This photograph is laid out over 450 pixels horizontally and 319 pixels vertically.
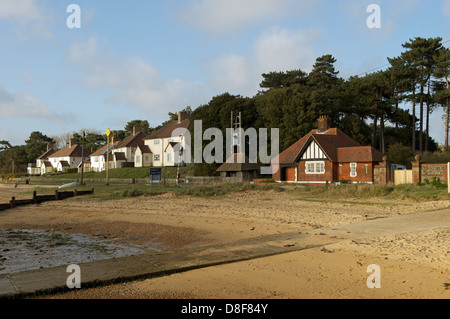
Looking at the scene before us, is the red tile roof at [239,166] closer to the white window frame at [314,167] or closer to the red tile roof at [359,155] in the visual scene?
the white window frame at [314,167]

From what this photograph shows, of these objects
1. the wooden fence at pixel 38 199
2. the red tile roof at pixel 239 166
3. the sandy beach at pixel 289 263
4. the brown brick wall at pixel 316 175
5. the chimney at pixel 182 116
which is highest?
the chimney at pixel 182 116

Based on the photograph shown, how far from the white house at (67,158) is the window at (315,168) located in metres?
66.3

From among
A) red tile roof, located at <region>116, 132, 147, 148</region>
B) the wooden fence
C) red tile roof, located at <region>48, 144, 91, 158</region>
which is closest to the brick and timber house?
the wooden fence

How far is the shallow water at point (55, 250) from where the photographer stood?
9.46 metres

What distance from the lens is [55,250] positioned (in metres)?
11.2

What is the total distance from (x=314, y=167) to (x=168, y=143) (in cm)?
3340

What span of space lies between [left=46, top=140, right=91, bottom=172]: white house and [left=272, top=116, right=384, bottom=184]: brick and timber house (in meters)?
63.5

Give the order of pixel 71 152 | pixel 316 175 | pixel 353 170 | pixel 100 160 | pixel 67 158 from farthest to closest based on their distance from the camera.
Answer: pixel 71 152, pixel 67 158, pixel 100 160, pixel 316 175, pixel 353 170

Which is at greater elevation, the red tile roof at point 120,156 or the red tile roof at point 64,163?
the red tile roof at point 120,156

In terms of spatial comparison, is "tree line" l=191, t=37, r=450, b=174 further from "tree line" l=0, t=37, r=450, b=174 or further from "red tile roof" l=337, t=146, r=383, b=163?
"red tile roof" l=337, t=146, r=383, b=163

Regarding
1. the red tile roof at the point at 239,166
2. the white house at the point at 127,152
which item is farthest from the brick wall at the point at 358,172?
the white house at the point at 127,152

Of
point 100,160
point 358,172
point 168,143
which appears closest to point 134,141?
point 100,160

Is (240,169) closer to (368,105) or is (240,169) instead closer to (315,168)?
(315,168)
